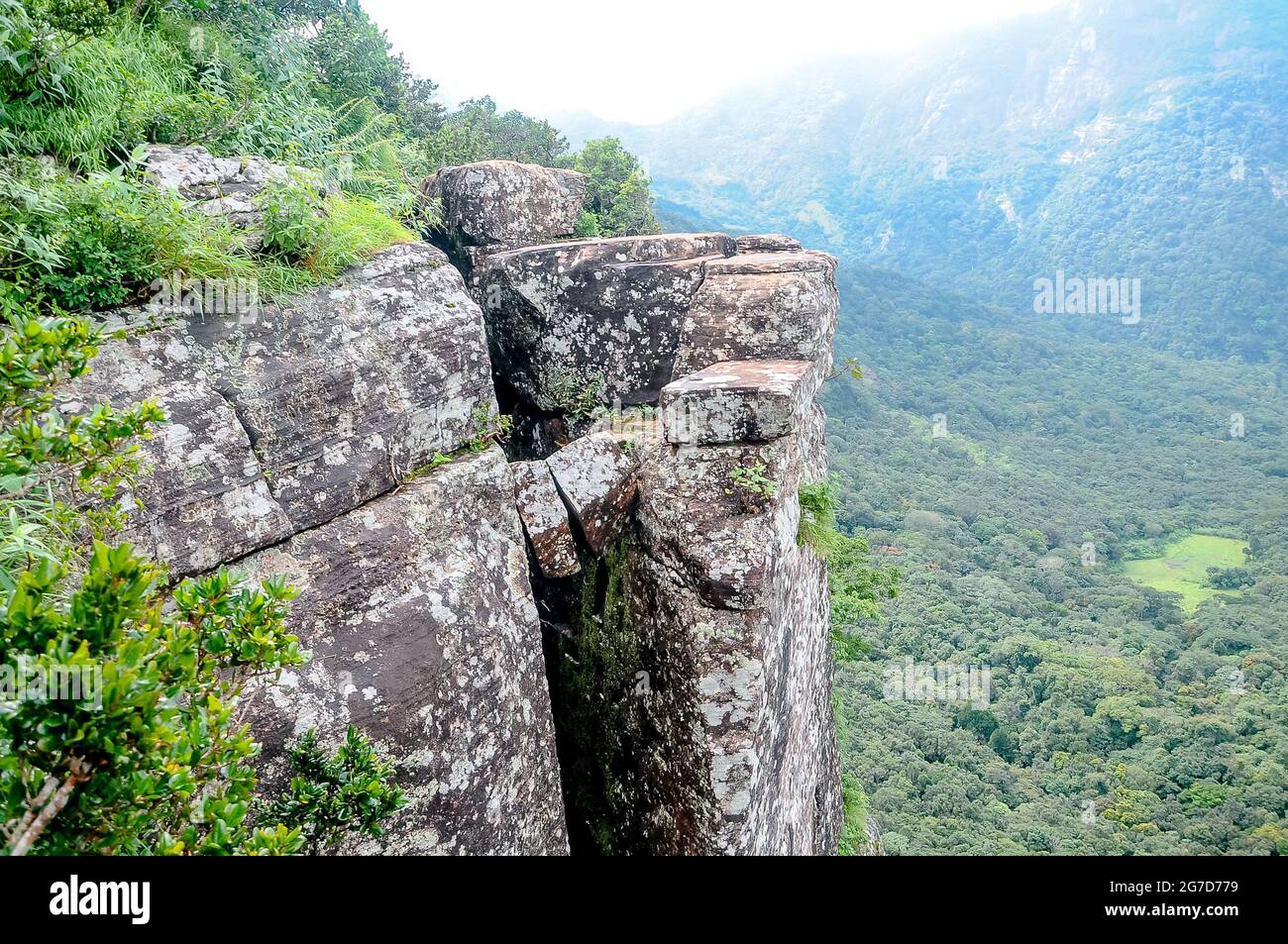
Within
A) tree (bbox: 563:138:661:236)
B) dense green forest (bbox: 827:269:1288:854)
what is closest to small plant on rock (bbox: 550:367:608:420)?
tree (bbox: 563:138:661:236)

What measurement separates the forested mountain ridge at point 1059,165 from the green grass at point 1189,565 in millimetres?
53090

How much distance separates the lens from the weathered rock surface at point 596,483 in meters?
7.48

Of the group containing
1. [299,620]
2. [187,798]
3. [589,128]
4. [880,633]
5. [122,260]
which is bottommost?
[880,633]

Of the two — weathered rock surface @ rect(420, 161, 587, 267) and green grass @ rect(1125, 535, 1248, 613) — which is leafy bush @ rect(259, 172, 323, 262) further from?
green grass @ rect(1125, 535, 1248, 613)

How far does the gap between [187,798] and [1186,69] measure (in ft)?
648

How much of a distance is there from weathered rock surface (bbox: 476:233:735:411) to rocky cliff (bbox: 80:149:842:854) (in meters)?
0.04

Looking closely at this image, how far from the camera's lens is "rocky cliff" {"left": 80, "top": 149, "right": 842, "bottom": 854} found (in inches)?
212

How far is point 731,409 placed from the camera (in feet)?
23.6

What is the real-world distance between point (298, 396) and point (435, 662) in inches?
96.2

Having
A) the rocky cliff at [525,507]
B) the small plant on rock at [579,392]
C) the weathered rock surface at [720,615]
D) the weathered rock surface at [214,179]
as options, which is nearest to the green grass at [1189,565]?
the weathered rock surface at [720,615]

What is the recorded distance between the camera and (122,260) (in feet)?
16.8
